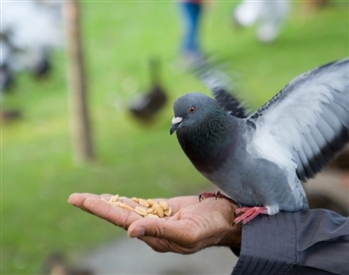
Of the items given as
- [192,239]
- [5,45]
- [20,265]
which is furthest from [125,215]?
[5,45]

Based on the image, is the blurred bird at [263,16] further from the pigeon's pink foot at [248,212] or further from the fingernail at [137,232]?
the fingernail at [137,232]

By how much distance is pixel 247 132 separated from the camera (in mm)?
2479

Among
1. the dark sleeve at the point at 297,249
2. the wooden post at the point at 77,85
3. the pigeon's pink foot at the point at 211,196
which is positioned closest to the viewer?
the dark sleeve at the point at 297,249

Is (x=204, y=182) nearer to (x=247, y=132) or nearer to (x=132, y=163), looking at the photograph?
(x=132, y=163)

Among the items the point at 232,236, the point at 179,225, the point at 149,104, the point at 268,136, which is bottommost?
the point at 149,104

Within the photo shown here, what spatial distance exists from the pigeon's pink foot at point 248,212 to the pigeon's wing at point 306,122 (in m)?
0.19

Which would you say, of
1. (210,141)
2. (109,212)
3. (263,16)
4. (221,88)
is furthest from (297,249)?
(263,16)

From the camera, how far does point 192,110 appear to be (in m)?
2.43

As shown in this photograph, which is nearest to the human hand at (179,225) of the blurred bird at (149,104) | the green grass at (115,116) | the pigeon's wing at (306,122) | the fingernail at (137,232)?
the fingernail at (137,232)

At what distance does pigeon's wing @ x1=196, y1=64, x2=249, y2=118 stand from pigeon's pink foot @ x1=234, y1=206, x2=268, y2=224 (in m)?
0.48

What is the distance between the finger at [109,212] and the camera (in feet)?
6.92

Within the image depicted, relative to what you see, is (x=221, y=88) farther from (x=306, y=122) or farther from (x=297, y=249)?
(x=297, y=249)

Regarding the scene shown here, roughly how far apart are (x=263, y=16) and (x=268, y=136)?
8.46 meters

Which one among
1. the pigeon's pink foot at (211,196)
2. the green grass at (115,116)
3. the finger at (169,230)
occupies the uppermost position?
the finger at (169,230)
